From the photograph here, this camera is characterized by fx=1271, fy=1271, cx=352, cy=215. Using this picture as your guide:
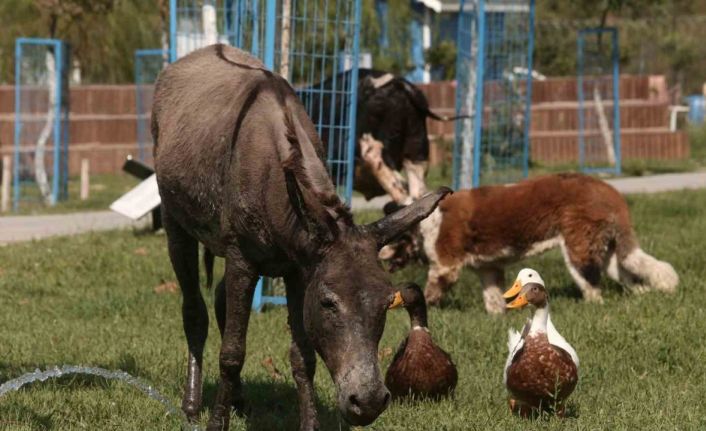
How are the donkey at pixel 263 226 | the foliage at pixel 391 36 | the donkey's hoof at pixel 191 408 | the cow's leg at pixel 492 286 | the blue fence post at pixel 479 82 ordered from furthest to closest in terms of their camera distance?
1. the foliage at pixel 391 36
2. the blue fence post at pixel 479 82
3. the cow's leg at pixel 492 286
4. the donkey's hoof at pixel 191 408
5. the donkey at pixel 263 226

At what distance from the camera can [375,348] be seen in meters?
5.02

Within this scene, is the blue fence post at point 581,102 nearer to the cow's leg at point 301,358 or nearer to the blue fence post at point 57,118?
the blue fence post at point 57,118

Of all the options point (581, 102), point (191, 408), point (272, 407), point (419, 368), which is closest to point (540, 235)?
point (419, 368)

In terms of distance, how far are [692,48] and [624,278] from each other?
73.4 feet

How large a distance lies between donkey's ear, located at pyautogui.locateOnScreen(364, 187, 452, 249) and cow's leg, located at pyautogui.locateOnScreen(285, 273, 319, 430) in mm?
860

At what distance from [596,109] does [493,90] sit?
30.1 feet

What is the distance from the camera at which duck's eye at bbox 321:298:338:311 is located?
16.6 ft

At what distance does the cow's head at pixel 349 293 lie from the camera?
192 inches

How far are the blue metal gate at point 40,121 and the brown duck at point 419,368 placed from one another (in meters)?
12.4

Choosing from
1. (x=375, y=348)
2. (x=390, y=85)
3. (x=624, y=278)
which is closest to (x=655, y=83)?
(x=390, y=85)

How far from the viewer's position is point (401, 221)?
5195mm

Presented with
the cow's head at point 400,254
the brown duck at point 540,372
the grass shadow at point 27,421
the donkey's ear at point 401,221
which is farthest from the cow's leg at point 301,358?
the cow's head at point 400,254

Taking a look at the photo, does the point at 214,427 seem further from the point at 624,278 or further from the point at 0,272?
the point at 0,272

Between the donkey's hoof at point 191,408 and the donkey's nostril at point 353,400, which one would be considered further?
the donkey's hoof at point 191,408
